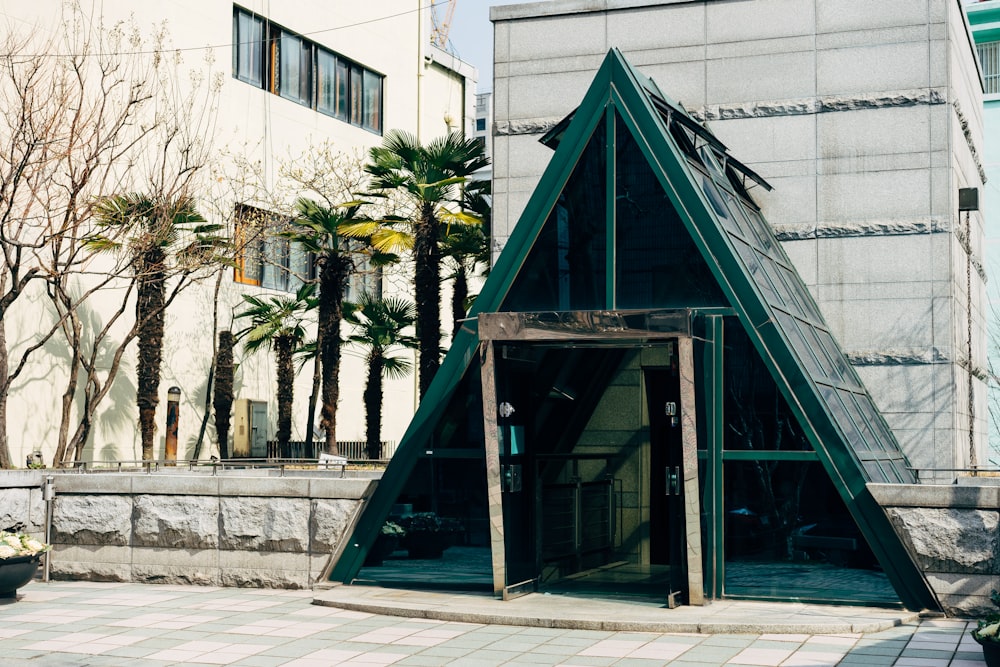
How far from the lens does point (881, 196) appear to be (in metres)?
17.5

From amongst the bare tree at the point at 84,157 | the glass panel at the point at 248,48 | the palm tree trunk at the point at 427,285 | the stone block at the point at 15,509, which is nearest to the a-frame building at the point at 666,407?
the stone block at the point at 15,509

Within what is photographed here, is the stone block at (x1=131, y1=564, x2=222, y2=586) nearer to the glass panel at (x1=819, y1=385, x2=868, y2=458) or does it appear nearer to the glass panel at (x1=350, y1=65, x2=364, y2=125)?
the glass panel at (x1=819, y1=385, x2=868, y2=458)

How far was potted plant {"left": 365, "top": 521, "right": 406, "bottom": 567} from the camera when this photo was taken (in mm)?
14367

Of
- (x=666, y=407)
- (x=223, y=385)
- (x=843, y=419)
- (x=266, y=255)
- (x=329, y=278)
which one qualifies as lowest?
(x=843, y=419)

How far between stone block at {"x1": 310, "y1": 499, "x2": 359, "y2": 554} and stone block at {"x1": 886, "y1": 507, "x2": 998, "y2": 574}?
6590 millimetres

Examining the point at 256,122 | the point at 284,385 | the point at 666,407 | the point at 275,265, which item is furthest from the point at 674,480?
the point at 256,122

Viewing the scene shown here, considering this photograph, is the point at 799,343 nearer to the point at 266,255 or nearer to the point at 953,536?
the point at 953,536

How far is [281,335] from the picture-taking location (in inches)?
1186

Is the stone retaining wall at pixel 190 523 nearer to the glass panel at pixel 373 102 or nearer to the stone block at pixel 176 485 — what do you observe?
the stone block at pixel 176 485

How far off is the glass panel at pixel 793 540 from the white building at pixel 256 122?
1749 cm

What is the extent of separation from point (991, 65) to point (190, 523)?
3426 centimetres

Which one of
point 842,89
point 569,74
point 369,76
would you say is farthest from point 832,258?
point 369,76

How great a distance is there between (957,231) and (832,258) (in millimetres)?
2021

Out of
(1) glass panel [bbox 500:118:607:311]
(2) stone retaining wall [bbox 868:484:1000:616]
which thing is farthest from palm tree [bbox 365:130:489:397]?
(2) stone retaining wall [bbox 868:484:1000:616]
